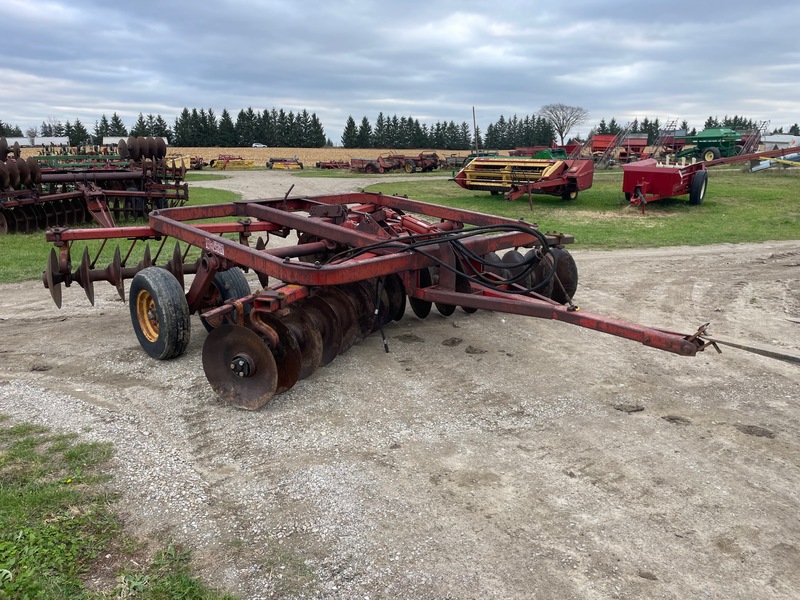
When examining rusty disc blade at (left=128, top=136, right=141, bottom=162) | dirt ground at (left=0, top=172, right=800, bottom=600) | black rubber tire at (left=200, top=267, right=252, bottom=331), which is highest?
rusty disc blade at (left=128, top=136, right=141, bottom=162)

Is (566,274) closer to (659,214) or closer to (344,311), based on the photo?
(344,311)

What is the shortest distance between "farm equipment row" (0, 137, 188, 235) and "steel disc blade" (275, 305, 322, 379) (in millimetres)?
8944

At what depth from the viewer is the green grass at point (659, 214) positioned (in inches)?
479

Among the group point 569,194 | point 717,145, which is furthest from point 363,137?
point 569,194

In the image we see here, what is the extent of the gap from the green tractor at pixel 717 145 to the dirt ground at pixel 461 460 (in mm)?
29395

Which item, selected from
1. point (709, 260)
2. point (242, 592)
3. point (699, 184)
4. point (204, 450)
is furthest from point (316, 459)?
point (699, 184)

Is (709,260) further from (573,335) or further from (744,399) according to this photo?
(744,399)

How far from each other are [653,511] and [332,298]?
3088 millimetres

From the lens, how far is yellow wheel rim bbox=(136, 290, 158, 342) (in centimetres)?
530

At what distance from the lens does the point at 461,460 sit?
353cm

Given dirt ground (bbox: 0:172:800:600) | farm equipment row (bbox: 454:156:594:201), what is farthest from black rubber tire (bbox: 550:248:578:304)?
farm equipment row (bbox: 454:156:594:201)

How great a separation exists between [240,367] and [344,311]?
1.37 m

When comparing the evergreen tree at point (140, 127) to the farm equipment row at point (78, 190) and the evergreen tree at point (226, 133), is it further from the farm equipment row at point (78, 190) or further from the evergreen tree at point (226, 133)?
the farm equipment row at point (78, 190)

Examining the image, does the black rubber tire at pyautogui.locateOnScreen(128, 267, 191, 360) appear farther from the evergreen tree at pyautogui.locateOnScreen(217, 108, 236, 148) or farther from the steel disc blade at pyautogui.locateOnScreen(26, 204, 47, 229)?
the evergreen tree at pyautogui.locateOnScreen(217, 108, 236, 148)
